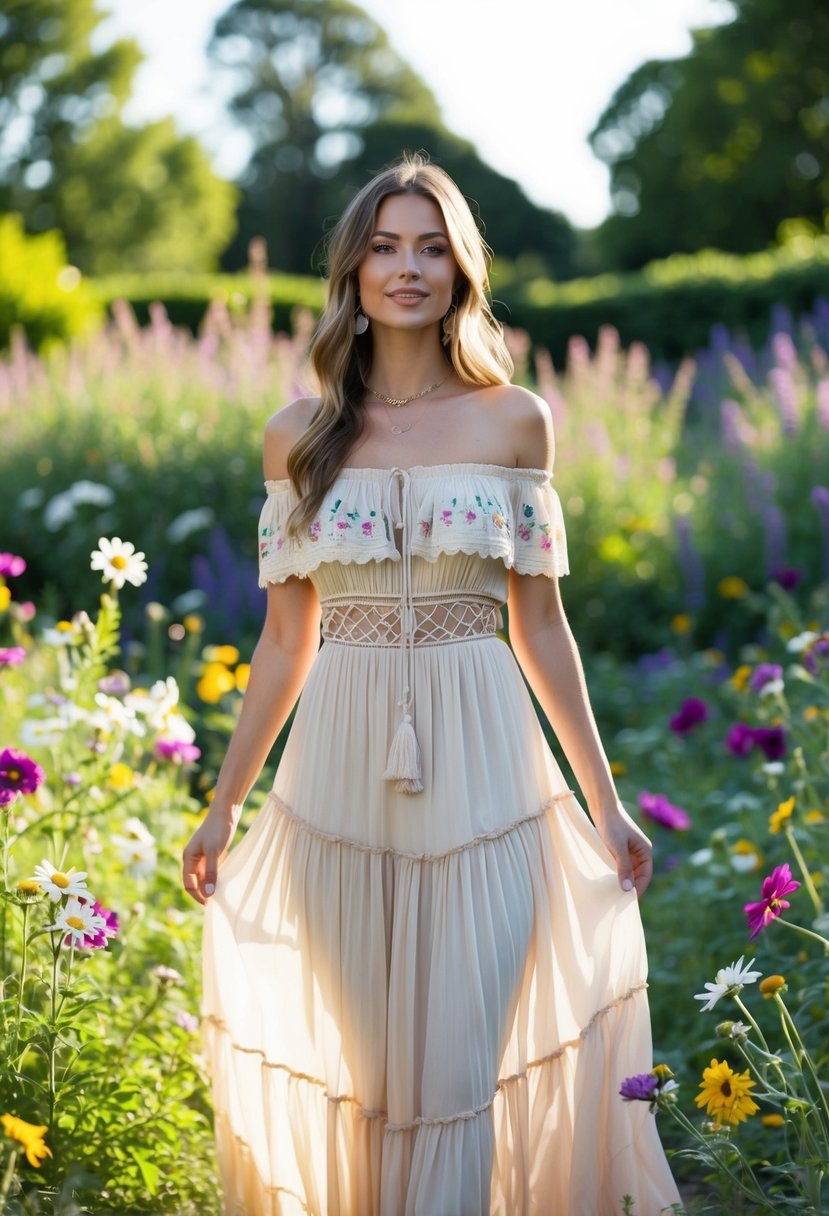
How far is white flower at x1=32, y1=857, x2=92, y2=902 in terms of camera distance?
85.6 inches

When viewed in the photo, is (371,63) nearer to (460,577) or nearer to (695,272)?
(695,272)

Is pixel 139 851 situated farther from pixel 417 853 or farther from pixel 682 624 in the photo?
pixel 682 624

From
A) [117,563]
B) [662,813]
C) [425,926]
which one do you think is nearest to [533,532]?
[425,926]

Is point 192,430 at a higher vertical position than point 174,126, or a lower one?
lower

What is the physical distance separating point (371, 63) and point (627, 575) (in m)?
41.5

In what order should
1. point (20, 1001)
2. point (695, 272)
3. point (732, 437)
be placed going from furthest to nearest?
point (695, 272)
point (732, 437)
point (20, 1001)

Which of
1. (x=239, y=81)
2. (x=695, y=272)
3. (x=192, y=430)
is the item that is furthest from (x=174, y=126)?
(x=192, y=430)

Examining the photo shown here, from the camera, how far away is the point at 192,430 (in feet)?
22.5

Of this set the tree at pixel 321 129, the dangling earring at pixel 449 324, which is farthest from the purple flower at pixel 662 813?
the tree at pixel 321 129

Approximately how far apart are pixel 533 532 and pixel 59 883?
0.95 m

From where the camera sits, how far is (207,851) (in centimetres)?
247

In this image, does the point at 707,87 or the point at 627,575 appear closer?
the point at 627,575

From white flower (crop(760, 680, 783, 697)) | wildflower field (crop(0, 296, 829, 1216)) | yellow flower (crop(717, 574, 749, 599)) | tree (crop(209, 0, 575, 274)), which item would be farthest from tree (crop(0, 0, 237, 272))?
white flower (crop(760, 680, 783, 697))

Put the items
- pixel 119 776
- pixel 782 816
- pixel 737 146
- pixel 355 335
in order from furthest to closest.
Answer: pixel 737 146, pixel 119 776, pixel 782 816, pixel 355 335
